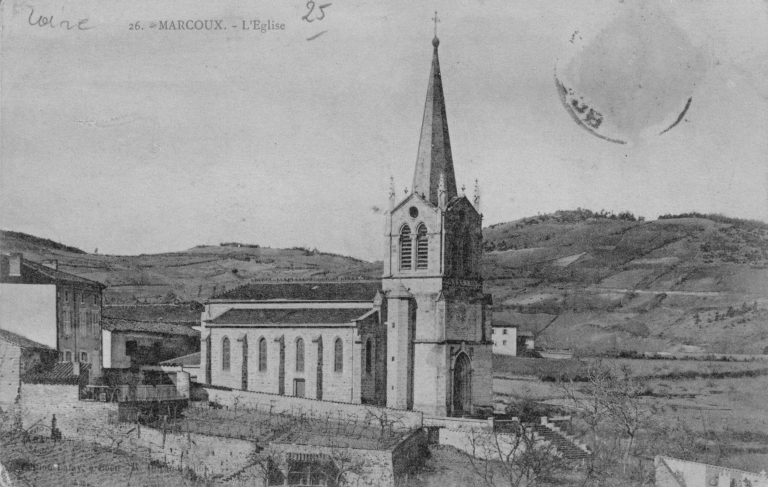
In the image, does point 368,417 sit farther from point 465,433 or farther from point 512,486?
point 512,486

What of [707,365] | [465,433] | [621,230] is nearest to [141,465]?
[465,433]

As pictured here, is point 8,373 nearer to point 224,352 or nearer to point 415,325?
point 224,352

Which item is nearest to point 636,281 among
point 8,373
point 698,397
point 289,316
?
point 698,397

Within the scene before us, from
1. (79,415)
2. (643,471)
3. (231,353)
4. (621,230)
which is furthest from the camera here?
(621,230)

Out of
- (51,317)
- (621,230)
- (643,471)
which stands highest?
(621,230)

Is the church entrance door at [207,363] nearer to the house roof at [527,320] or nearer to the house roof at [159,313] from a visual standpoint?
the house roof at [159,313]

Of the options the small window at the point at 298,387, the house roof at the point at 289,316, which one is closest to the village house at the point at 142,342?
the house roof at the point at 289,316
